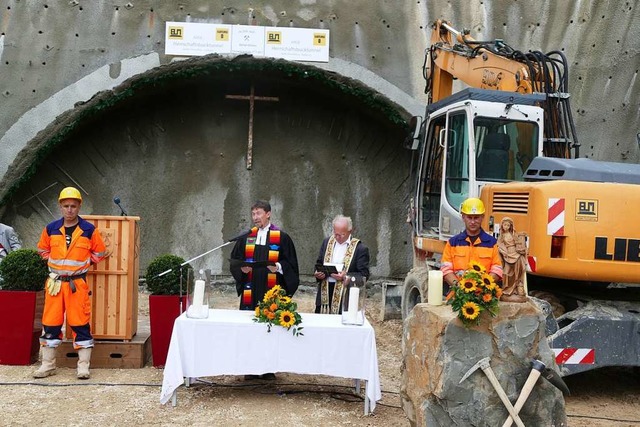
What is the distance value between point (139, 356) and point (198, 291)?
1.71 m

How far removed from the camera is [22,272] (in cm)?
683

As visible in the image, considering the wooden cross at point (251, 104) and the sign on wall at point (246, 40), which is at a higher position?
the sign on wall at point (246, 40)

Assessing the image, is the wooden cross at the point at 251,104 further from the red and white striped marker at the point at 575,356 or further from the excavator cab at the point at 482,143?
the red and white striped marker at the point at 575,356

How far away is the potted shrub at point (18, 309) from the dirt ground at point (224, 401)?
0.16 meters

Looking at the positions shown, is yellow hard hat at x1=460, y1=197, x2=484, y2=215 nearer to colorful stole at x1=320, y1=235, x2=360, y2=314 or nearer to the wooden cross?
colorful stole at x1=320, y1=235, x2=360, y2=314

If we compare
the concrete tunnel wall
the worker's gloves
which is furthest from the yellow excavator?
the worker's gloves

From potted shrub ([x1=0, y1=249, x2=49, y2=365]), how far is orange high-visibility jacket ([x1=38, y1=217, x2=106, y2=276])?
393mm

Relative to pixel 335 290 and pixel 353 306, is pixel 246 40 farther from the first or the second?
pixel 353 306

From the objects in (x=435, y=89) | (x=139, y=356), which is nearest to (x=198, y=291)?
(x=139, y=356)

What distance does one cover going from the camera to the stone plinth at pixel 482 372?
4480 millimetres

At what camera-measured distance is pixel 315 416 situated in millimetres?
5426

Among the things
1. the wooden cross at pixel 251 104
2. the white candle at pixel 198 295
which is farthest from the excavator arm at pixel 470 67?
the white candle at pixel 198 295

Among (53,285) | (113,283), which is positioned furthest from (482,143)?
(53,285)

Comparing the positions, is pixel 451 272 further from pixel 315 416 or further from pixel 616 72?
pixel 616 72
